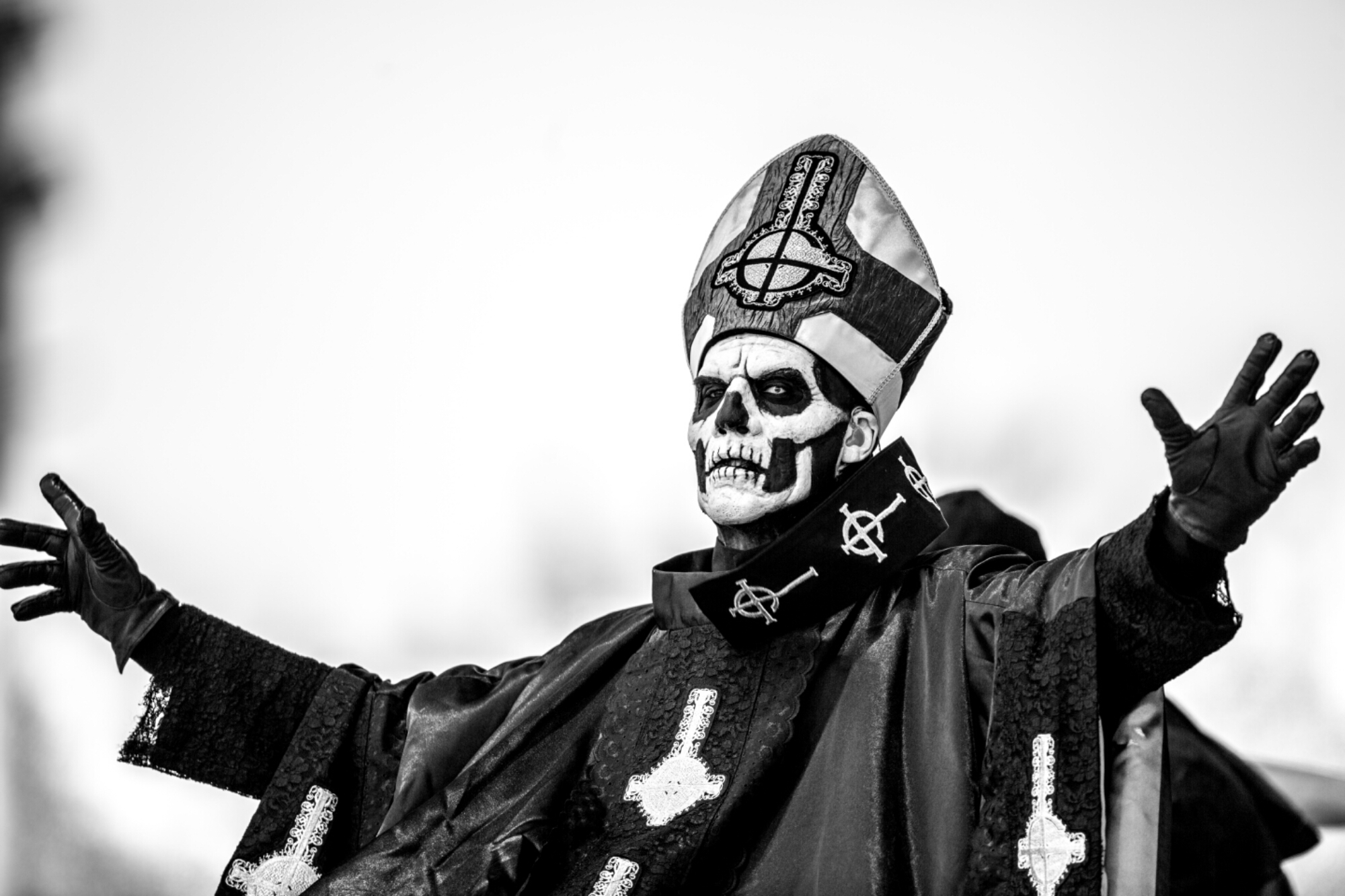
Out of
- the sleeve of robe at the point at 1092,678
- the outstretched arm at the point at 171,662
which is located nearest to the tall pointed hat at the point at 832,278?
the sleeve of robe at the point at 1092,678

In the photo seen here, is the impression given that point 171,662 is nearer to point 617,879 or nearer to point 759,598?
point 617,879

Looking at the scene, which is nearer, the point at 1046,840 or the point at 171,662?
the point at 1046,840

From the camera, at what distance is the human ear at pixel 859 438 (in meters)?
2.91

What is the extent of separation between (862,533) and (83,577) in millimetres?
1366

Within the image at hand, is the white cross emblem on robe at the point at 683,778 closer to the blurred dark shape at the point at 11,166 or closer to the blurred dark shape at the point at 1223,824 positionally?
the blurred dark shape at the point at 1223,824

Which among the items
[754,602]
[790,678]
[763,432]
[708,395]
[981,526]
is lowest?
[790,678]

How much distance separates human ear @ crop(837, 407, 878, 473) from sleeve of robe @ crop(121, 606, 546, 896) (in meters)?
0.71

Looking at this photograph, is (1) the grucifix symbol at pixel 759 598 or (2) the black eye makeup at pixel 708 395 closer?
(1) the grucifix symbol at pixel 759 598

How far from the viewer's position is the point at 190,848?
16.3 ft

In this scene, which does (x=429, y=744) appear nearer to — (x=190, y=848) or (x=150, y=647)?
(x=150, y=647)

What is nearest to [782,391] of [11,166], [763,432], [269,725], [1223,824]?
[763,432]

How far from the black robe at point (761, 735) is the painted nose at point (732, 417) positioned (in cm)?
20

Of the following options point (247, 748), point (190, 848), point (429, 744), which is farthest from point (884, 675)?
point (190, 848)

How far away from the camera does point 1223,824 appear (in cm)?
364
